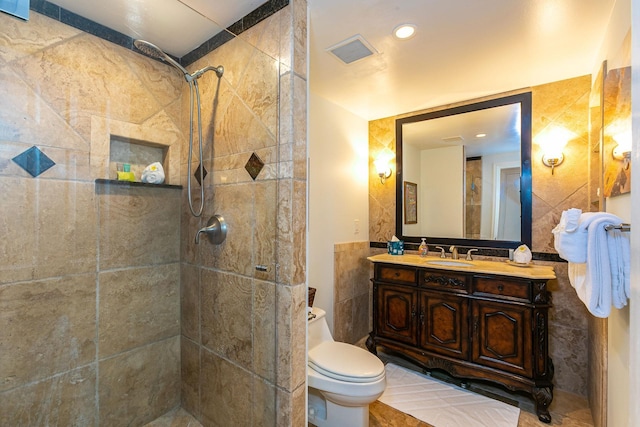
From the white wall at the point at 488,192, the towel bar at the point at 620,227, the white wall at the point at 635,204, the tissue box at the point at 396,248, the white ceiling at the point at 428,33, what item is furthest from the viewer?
the tissue box at the point at 396,248

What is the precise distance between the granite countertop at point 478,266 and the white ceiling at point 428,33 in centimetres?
142

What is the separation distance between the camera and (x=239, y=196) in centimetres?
149

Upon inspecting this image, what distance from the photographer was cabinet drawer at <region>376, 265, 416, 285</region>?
7.58 ft

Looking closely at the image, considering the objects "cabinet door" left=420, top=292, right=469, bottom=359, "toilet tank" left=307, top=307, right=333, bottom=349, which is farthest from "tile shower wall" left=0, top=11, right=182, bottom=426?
"cabinet door" left=420, top=292, right=469, bottom=359

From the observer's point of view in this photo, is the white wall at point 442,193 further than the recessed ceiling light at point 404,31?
Yes

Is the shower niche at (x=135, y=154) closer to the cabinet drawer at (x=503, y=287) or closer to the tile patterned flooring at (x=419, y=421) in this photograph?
the tile patterned flooring at (x=419, y=421)

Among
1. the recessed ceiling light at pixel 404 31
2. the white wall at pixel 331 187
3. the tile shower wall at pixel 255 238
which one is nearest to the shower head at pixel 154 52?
the tile shower wall at pixel 255 238

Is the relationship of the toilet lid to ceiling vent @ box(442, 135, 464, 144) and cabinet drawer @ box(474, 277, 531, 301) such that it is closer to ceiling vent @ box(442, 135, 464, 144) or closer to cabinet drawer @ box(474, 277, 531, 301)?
cabinet drawer @ box(474, 277, 531, 301)

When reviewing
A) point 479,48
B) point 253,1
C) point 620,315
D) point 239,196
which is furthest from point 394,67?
point 620,315

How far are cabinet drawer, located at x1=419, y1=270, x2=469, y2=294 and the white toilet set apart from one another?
795 millimetres

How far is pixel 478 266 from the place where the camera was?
84.7 inches

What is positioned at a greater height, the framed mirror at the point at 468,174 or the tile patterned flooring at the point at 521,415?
the framed mirror at the point at 468,174

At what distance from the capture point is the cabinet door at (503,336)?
6.05 ft

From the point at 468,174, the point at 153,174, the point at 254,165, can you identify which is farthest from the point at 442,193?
the point at 153,174
